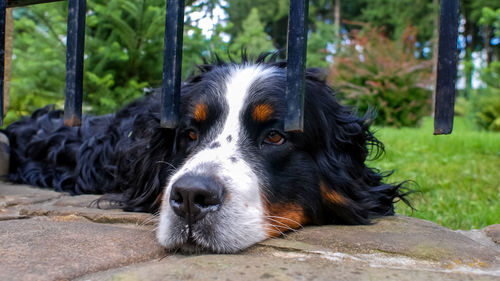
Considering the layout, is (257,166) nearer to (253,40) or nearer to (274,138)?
(274,138)

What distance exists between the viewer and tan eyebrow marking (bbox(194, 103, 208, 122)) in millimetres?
2617

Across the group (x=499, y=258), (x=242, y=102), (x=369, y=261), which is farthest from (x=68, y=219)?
(x=499, y=258)

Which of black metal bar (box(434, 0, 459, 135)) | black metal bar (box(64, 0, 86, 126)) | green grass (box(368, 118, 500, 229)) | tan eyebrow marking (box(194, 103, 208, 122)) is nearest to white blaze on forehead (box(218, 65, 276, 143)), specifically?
tan eyebrow marking (box(194, 103, 208, 122))

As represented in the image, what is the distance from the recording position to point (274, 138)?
2.52 metres

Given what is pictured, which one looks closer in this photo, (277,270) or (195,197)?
(277,270)

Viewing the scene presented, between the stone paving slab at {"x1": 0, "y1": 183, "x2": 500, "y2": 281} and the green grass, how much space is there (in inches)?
52.1

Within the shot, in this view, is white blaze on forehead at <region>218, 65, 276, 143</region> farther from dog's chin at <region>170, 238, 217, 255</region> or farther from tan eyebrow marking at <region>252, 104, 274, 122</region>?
dog's chin at <region>170, 238, 217, 255</region>

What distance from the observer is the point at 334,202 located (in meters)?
2.66

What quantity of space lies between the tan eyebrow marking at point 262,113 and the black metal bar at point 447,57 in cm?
88

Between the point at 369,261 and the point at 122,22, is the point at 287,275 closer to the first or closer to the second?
the point at 369,261

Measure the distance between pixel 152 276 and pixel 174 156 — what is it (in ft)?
4.87

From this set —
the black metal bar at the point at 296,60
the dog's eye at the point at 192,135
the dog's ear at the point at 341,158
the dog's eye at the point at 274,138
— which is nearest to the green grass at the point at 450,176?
the dog's ear at the point at 341,158

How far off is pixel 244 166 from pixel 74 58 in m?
0.96

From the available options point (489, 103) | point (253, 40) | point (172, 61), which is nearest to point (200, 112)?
point (172, 61)
